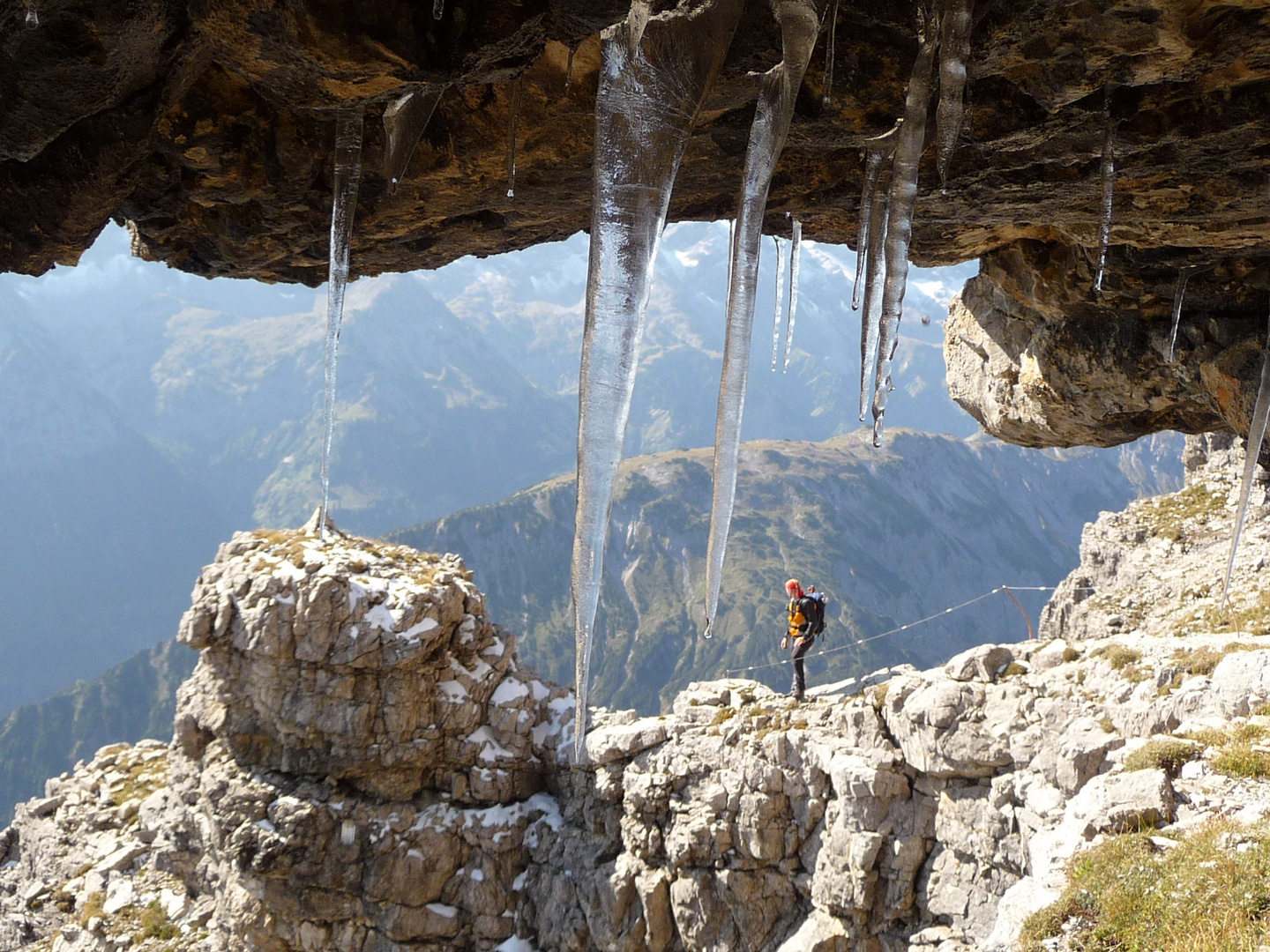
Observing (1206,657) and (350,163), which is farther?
(1206,657)

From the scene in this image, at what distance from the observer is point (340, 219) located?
6500 mm

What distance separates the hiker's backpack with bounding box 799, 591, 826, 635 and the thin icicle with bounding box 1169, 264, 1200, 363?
9.56 m

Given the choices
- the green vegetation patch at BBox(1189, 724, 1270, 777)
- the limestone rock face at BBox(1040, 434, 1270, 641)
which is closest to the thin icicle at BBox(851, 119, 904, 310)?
the green vegetation patch at BBox(1189, 724, 1270, 777)

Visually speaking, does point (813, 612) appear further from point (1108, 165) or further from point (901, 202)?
point (901, 202)

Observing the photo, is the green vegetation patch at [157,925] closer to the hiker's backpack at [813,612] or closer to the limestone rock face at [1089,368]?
the hiker's backpack at [813,612]

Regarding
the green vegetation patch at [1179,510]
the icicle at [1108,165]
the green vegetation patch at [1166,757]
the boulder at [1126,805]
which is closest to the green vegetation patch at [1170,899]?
the boulder at [1126,805]

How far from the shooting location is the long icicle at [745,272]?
5062 mm

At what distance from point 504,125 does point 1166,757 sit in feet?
37.4

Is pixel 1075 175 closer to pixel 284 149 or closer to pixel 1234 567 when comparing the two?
pixel 284 149

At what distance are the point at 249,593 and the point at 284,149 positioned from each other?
2307cm

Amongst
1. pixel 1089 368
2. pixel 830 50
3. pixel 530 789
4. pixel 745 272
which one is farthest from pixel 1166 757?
pixel 530 789

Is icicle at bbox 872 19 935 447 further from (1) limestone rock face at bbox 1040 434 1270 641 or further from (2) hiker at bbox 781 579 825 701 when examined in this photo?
(1) limestone rock face at bbox 1040 434 1270 641

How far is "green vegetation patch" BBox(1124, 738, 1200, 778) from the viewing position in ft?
35.0

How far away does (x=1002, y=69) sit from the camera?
5.25 meters
